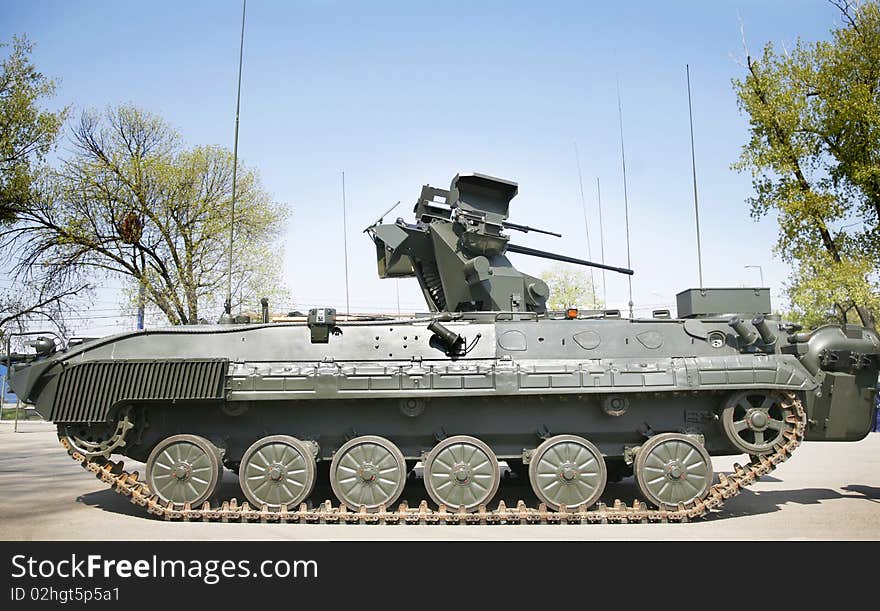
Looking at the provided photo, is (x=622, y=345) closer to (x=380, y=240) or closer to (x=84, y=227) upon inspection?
(x=380, y=240)

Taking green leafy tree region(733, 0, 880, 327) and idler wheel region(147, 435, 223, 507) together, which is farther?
green leafy tree region(733, 0, 880, 327)

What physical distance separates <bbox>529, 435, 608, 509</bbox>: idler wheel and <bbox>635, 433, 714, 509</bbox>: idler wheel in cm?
66

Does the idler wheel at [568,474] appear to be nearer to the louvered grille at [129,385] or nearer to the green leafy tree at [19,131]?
the louvered grille at [129,385]

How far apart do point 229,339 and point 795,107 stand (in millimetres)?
22245

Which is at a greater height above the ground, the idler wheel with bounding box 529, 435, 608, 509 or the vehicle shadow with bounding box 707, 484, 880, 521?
the idler wheel with bounding box 529, 435, 608, 509

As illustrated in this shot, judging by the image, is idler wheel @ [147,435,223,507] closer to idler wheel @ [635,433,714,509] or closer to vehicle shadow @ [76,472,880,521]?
vehicle shadow @ [76,472,880,521]

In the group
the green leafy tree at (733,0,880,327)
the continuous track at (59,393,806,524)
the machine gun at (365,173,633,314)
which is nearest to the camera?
the continuous track at (59,393,806,524)

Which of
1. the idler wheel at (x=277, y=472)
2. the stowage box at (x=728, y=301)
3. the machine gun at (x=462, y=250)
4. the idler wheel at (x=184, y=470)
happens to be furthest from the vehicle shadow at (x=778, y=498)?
the idler wheel at (x=184, y=470)

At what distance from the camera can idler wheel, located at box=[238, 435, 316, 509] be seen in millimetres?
10656

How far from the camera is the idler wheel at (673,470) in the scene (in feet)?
34.6

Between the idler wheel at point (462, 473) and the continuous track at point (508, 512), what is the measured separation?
7.5 inches

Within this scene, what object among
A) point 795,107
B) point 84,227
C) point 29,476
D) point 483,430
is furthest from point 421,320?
point 84,227

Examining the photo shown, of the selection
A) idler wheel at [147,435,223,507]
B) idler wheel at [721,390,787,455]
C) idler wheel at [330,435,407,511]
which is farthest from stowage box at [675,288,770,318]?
idler wheel at [147,435,223,507]

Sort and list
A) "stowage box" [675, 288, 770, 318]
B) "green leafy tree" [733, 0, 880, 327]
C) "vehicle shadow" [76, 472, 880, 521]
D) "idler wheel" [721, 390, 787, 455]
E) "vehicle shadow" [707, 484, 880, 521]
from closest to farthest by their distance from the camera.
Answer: "idler wheel" [721, 390, 787, 455] < "vehicle shadow" [707, 484, 880, 521] < "vehicle shadow" [76, 472, 880, 521] < "stowage box" [675, 288, 770, 318] < "green leafy tree" [733, 0, 880, 327]
